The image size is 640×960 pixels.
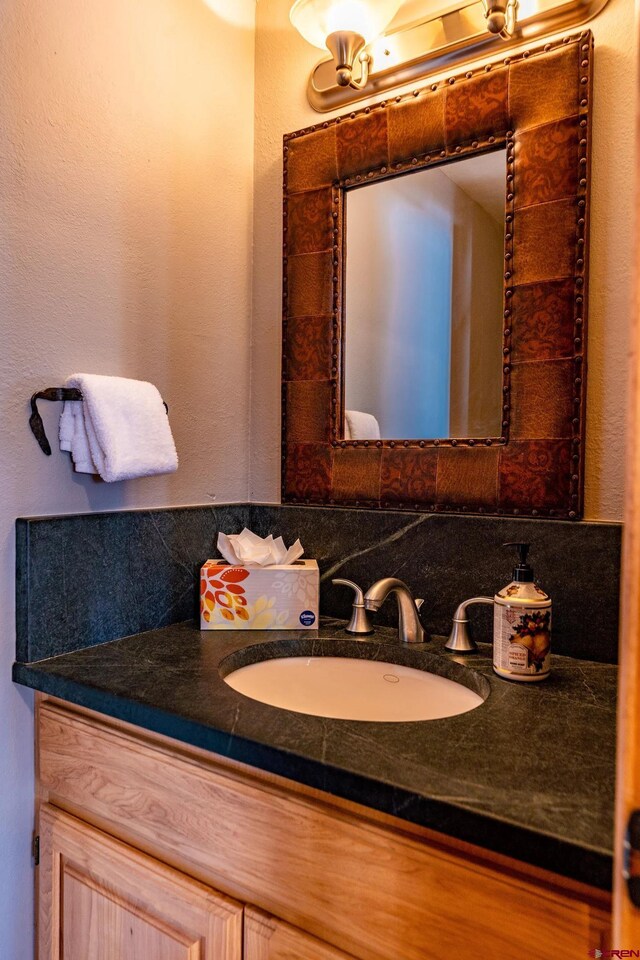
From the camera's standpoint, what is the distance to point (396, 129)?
1240 mm

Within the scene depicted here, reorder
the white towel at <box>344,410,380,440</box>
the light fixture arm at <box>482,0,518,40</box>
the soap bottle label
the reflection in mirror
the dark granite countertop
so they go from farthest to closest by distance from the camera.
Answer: the white towel at <box>344,410,380,440</box> < the reflection in mirror < the light fixture arm at <box>482,0,518,40</box> < the soap bottle label < the dark granite countertop

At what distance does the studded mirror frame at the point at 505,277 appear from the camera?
1.06 metres

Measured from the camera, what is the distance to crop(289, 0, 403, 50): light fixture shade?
1.16 meters

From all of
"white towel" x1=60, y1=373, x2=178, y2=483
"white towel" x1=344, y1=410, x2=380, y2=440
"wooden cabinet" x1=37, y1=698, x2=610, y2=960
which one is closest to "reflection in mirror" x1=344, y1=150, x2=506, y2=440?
"white towel" x1=344, y1=410, x2=380, y2=440

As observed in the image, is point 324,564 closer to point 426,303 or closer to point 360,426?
point 360,426

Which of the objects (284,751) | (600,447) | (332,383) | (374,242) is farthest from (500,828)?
(374,242)

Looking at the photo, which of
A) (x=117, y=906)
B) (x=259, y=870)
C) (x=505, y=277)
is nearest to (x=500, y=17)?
(x=505, y=277)

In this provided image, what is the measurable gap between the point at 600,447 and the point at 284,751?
2.41ft

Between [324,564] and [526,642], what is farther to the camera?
[324,564]

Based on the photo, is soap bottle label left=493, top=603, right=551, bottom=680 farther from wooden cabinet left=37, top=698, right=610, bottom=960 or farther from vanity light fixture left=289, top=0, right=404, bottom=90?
vanity light fixture left=289, top=0, right=404, bottom=90

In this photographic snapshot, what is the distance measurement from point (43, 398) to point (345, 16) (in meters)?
0.93

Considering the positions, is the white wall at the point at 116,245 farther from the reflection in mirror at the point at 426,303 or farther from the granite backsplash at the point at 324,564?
the reflection in mirror at the point at 426,303

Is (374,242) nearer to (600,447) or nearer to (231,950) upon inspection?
(600,447)

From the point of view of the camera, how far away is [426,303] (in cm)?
123
